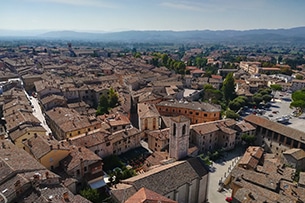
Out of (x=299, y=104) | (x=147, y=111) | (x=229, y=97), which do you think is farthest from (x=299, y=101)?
(x=147, y=111)

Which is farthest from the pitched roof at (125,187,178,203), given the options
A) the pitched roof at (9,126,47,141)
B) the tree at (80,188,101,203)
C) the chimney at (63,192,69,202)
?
the pitched roof at (9,126,47,141)

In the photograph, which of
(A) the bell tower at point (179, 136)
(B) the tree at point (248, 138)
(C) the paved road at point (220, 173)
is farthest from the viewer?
(B) the tree at point (248, 138)

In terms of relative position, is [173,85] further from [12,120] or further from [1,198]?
[1,198]

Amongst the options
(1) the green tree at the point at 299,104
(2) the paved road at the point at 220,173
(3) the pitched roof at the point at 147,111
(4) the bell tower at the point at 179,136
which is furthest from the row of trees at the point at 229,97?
(4) the bell tower at the point at 179,136

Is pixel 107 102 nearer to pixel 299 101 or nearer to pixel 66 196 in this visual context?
pixel 66 196

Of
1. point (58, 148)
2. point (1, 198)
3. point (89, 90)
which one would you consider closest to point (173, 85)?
point (89, 90)

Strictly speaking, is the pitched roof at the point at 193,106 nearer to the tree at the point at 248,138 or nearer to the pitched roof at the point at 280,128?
the pitched roof at the point at 280,128
